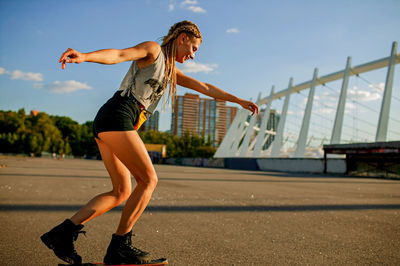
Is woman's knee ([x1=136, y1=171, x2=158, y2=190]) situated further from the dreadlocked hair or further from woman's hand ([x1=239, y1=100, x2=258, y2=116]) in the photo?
woman's hand ([x1=239, y1=100, x2=258, y2=116])

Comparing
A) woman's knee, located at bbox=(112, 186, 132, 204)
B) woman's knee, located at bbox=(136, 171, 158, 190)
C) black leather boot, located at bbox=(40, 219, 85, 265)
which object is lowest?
black leather boot, located at bbox=(40, 219, 85, 265)

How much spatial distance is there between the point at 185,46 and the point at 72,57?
92cm

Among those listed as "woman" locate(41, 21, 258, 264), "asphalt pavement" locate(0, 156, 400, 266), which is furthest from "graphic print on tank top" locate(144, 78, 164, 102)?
"asphalt pavement" locate(0, 156, 400, 266)

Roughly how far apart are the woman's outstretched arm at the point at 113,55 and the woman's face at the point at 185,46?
280 millimetres

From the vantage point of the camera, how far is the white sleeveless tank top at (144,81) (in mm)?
2260

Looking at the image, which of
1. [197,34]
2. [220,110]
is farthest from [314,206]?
[220,110]

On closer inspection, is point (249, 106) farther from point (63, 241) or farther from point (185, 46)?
point (63, 241)

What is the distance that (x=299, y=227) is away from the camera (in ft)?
12.8

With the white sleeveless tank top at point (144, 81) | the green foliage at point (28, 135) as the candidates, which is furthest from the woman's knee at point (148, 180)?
the green foliage at point (28, 135)

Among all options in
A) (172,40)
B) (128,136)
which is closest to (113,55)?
(128,136)

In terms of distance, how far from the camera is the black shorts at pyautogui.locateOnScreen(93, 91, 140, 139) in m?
2.12

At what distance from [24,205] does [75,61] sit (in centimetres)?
424

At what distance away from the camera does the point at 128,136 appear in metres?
2.12

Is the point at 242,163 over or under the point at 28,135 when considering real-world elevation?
under
